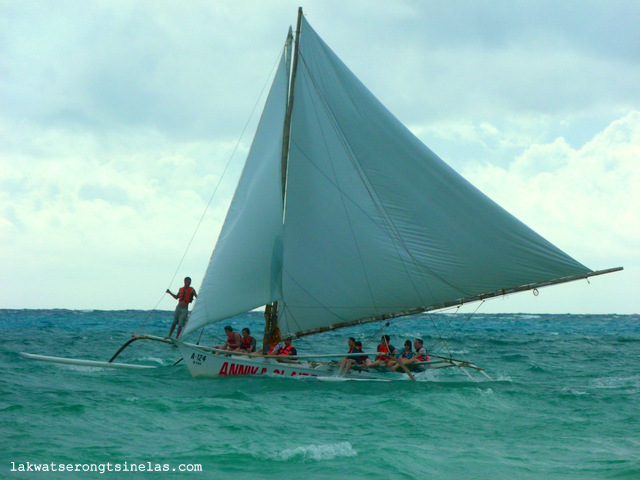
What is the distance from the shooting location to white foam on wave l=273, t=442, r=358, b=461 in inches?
474

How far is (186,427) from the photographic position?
14016 millimetres

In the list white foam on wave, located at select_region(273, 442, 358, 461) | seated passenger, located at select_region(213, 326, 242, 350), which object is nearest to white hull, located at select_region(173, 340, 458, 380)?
seated passenger, located at select_region(213, 326, 242, 350)

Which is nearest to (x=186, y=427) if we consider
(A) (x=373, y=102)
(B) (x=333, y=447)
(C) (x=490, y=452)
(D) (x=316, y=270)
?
(B) (x=333, y=447)

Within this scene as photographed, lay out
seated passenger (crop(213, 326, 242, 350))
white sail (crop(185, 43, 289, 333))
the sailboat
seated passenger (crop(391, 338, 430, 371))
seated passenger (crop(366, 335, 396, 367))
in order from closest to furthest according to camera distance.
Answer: white sail (crop(185, 43, 289, 333)) < the sailboat < seated passenger (crop(366, 335, 396, 367)) < seated passenger (crop(391, 338, 430, 371)) < seated passenger (crop(213, 326, 242, 350))

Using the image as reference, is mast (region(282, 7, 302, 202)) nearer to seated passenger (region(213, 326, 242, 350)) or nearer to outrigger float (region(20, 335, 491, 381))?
seated passenger (region(213, 326, 242, 350))

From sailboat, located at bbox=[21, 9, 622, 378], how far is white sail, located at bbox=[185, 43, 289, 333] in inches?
1.3

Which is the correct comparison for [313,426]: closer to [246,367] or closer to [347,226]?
[246,367]

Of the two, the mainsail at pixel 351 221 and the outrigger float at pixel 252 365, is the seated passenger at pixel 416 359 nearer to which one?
the outrigger float at pixel 252 365

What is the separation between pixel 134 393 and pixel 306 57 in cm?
1071

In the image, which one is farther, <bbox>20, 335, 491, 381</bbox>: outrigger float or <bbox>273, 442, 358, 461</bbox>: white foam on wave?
<bbox>20, 335, 491, 381</bbox>: outrigger float

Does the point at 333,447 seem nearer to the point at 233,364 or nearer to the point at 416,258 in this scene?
the point at 233,364

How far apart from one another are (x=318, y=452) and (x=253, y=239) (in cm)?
860

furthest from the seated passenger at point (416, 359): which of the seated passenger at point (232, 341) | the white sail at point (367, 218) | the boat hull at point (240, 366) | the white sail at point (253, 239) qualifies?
the seated passenger at point (232, 341)

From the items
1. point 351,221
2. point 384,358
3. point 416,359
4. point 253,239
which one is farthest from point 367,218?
point 416,359
